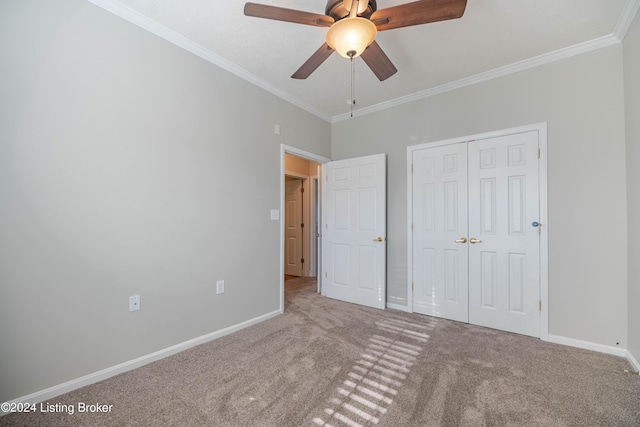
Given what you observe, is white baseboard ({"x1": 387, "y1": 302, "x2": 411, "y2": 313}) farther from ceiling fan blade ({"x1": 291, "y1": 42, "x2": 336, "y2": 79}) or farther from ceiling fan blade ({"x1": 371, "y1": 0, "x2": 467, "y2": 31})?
ceiling fan blade ({"x1": 371, "y1": 0, "x2": 467, "y2": 31})

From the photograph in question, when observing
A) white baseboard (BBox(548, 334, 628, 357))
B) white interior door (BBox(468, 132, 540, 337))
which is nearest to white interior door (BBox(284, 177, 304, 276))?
white interior door (BBox(468, 132, 540, 337))

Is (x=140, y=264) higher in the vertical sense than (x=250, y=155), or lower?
lower

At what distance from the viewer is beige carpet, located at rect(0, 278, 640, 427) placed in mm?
1573

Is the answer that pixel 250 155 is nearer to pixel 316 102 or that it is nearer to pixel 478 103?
pixel 316 102

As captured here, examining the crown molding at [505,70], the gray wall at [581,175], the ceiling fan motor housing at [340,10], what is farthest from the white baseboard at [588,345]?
the ceiling fan motor housing at [340,10]

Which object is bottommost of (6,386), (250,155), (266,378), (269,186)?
(266,378)

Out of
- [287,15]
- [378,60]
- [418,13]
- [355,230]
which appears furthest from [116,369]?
[418,13]

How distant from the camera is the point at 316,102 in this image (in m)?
3.65

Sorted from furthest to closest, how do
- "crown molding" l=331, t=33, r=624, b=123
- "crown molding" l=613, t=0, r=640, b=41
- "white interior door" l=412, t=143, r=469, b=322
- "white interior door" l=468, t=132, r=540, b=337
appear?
Result: "white interior door" l=412, t=143, r=469, b=322
"white interior door" l=468, t=132, r=540, b=337
"crown molding" l=331, t=33, r=624, b=123
"crown molding" l=613, t=0, r=640, b=41

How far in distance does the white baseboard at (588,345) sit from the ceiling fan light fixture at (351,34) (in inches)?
119

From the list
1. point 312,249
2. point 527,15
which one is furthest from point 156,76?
point 312,249

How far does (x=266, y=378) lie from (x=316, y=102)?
10.4ft

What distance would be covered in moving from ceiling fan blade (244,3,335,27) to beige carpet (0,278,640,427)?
2316 millimetres

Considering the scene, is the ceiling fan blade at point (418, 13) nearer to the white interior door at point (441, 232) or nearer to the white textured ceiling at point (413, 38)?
the white textured ceiling at point (413, 38)
